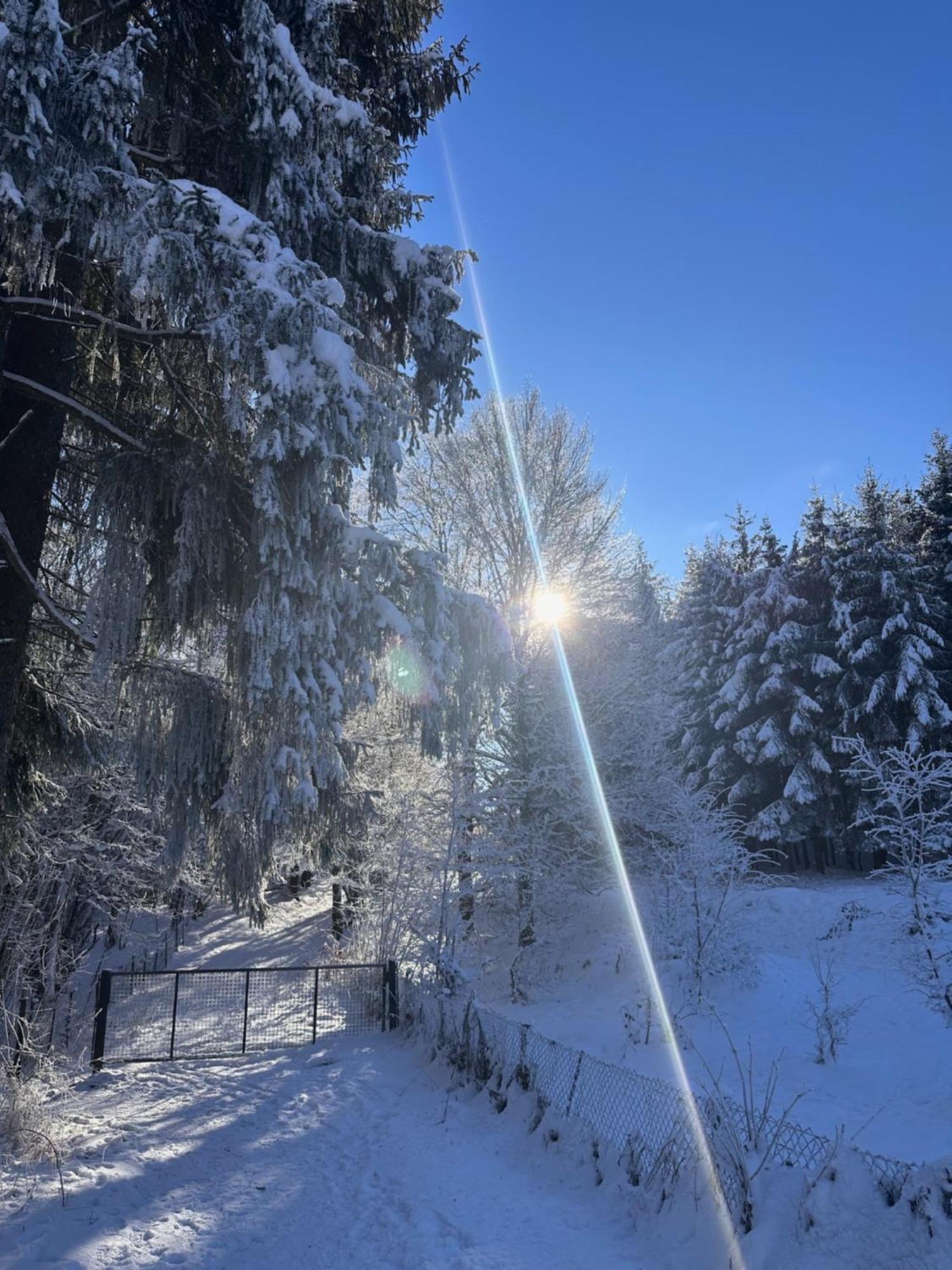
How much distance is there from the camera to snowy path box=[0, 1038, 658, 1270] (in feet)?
15.8

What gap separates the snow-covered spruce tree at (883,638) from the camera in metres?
22.1

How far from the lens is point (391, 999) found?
12.0 m

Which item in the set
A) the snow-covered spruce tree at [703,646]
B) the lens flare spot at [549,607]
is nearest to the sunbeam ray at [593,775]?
the lens flare spot at [549,607]

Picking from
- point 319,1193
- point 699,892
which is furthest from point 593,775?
point 319,1193

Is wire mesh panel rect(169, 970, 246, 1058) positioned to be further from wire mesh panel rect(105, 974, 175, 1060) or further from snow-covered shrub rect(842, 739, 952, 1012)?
A: snow-covered shrub rect(842, 739, 952, 1012)

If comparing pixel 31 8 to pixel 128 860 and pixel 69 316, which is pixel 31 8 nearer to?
pixel 69 316

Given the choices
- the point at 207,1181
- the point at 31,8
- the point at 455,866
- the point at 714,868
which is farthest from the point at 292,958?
the point at 31,8

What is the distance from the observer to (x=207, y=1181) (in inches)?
235

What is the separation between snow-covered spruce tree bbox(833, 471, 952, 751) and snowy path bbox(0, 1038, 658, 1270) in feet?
58.4

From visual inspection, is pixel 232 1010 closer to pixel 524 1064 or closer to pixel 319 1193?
pixel 524 1064

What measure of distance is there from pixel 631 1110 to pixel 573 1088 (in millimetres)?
753

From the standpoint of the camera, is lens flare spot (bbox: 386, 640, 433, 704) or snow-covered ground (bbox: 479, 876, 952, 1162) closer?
lens flare spot (bbox: 386, 640, 433, 704)

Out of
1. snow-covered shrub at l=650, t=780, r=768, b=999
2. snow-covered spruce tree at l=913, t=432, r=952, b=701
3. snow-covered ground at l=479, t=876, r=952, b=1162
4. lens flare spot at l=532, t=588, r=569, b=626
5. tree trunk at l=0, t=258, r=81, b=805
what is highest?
snow-covered spruce tree at l=913, t=432, r=952, b=701

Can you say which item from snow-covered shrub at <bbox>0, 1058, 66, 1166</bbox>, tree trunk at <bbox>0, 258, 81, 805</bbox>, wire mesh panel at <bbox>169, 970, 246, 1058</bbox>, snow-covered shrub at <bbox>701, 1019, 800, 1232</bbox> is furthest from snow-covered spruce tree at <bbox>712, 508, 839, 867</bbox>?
tree trunk at <bbox>0, 258, 81, 805</bbox>
